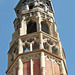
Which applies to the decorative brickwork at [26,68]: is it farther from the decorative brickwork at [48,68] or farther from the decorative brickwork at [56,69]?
the decorative brickwork at [56,69]

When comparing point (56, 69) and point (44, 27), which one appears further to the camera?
point (44, 27)

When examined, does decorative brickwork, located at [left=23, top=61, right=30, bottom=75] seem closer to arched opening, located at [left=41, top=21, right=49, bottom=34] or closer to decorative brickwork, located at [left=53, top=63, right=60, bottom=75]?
decorative brickwork, located at [left=53, top=63, right=60, bottom=75]

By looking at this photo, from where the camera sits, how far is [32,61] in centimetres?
2542

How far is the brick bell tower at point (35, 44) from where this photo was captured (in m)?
25.1

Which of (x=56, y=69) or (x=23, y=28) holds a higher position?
(x=23, y=28)

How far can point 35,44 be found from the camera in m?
27.9

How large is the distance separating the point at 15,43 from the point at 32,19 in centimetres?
343

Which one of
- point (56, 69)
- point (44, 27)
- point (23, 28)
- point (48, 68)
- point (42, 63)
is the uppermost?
point (44, 27)

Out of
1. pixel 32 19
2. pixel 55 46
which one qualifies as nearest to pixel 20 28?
pixel 32 19

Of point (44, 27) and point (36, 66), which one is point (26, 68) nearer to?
point (36, 66)

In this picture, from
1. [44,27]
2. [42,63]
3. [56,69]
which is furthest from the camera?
[44,27]

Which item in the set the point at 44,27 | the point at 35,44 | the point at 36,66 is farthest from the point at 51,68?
the point at 44,27

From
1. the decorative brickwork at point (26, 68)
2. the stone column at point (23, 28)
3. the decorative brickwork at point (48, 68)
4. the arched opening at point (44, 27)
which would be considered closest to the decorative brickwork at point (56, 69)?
the decorative brickwork at point (48, 68)

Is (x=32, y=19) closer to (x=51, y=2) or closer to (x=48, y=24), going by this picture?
(x=48, y=24)
